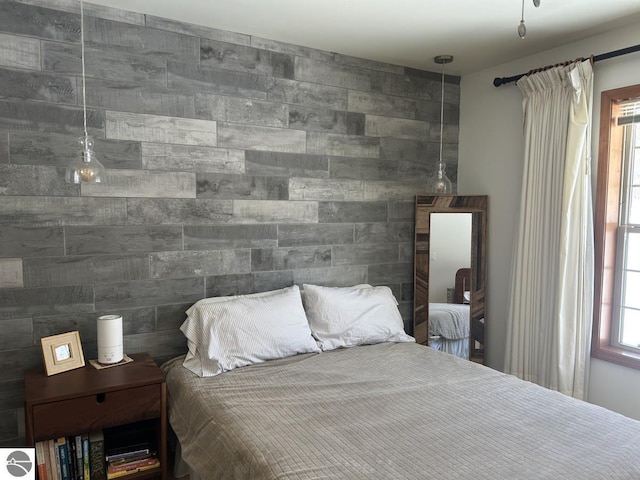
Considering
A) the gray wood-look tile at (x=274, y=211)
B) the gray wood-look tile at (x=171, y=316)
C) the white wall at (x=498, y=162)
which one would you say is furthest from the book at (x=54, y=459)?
the white wall at (x=498, y=162)

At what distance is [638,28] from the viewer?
2654 mm

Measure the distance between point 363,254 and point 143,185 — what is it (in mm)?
1533

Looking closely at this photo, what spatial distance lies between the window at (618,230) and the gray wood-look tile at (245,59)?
1913 mm

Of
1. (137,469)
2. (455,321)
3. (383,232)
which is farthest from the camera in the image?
(455,321)

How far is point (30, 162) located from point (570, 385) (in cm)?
323

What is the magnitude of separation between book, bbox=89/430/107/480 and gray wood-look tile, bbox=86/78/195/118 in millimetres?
1660

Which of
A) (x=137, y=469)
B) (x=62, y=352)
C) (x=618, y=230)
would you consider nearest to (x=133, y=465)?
(x=137, y=469)

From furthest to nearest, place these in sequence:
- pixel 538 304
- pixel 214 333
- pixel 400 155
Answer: pixel 400 155, pixel 538 304, pixel 214 333

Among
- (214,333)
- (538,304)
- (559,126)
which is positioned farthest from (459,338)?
(214,333)

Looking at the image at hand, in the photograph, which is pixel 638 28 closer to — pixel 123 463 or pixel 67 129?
pixel 67 129

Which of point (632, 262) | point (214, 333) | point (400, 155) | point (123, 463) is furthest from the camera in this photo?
point (400, 155)

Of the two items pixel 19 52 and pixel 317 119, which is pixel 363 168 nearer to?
pixel 317 119

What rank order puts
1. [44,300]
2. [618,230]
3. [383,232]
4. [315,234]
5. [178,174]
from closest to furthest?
[44,300] → [178,174] → [618,230] → [315,234] → [383,232]

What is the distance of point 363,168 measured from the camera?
3383 mm
